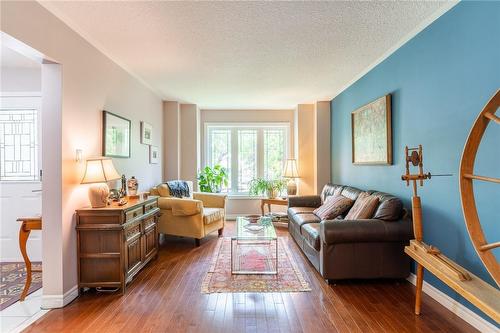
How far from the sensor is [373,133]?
3697mm

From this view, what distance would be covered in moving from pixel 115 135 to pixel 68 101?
90 centimetres

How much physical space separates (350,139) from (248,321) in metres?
3.34

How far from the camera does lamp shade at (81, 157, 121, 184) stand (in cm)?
267

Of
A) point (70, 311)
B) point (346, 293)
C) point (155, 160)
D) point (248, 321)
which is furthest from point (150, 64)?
point (346, 293)

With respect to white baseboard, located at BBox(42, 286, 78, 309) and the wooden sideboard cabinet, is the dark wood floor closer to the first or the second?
white baseboard, located at BBox(42, 286, 78, 309)

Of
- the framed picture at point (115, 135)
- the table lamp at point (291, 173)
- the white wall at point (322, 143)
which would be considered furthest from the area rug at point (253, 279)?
the white wall at point (322, 143)

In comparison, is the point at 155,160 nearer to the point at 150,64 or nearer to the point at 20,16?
the point at 150,64

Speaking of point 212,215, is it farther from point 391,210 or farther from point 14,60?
point 14,60

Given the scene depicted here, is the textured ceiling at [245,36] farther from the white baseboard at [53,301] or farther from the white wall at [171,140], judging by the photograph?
the white baseboard at [53,301]

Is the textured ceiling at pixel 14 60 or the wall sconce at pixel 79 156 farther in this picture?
the textured ceiling at pixel 14 60

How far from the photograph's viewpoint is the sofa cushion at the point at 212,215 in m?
4.34

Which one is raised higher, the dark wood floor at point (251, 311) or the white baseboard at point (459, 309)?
the white baseboard at point (459, 309)

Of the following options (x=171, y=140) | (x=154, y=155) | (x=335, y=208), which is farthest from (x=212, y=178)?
(x=335, y=208)

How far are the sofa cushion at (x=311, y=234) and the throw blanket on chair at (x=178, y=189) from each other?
2.21 metres
